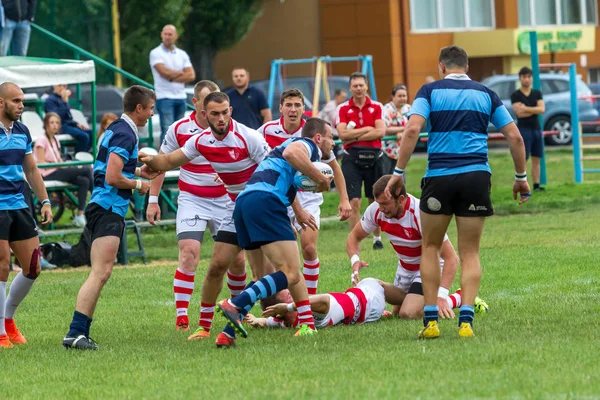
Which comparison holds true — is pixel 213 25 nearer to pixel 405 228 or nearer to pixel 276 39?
pixel 276 39

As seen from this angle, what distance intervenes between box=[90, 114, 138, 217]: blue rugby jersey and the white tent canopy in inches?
262

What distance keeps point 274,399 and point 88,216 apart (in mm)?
3268

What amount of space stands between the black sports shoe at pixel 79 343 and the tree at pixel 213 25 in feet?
102

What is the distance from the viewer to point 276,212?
8734 millimetres

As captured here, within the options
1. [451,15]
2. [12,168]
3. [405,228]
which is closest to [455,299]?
[405,228]

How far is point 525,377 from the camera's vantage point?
6.86 m

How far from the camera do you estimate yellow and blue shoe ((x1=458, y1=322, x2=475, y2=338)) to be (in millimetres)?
8453

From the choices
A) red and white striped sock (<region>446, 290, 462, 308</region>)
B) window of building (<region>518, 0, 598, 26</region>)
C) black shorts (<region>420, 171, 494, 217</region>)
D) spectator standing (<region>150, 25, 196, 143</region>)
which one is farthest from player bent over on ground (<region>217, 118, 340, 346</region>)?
window of building (<region>518, 0, 598, 26</region>)

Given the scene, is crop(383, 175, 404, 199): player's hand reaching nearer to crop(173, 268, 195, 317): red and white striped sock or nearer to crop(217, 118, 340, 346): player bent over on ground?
crop(217, 118, 340, 346): player bent over on ground

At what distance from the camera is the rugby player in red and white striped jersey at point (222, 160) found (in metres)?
9.39

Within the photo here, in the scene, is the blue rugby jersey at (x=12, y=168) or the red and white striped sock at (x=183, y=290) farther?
the red and white striped sock at (x=183, y=290)

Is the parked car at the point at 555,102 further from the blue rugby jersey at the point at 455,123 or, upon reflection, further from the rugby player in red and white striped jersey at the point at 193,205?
the blue rugby jersey at the point at 455,123

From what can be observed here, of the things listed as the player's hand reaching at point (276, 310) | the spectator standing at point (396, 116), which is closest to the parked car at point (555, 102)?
the spectator standing at point (396, 116)

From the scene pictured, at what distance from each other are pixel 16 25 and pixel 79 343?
11281mm
